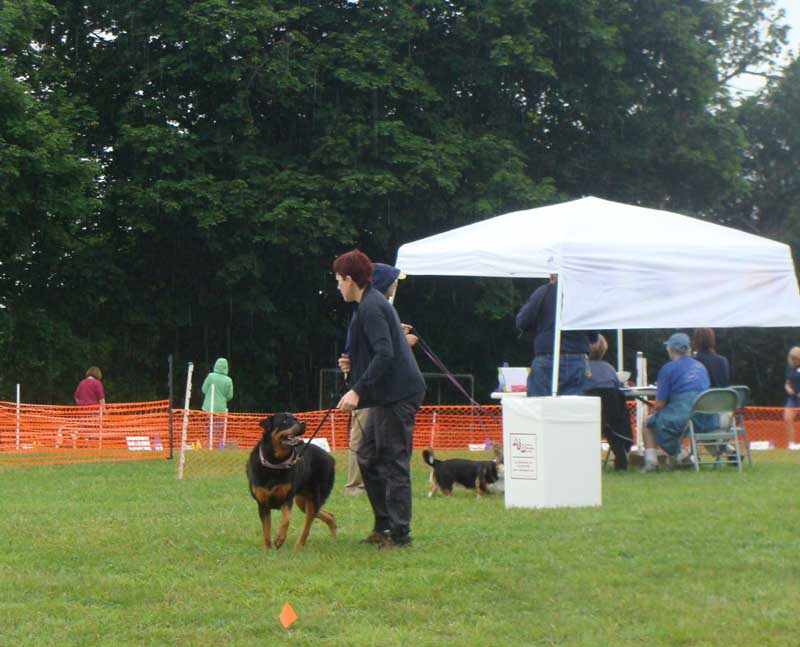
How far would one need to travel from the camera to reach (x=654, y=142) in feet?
105

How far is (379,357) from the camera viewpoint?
808cm

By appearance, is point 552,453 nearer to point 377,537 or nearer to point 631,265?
point 377,537

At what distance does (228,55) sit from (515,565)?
72.0 feet

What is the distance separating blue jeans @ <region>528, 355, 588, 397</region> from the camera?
12.9 meters

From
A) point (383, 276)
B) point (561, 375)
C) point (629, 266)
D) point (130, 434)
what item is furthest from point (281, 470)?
point (130, 434)

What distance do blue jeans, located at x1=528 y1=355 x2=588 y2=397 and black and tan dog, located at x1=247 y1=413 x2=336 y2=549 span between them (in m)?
4.56

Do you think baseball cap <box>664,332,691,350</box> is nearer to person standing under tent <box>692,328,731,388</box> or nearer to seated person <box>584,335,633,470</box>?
seated person <box>584,335,633,470</box>

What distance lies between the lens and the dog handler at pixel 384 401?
8258 mm

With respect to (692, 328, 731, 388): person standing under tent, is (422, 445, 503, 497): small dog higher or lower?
lower

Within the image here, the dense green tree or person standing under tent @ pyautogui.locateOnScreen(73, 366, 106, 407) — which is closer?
person standing under tent @ pyautogui.locateOnScreen(73, 366, 106, 407)

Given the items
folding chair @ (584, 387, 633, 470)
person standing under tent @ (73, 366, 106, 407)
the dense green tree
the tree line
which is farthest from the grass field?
the tree line

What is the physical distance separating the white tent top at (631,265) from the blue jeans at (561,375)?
1.99ft

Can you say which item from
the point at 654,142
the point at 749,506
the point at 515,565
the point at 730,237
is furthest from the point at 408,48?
the point at 515,565

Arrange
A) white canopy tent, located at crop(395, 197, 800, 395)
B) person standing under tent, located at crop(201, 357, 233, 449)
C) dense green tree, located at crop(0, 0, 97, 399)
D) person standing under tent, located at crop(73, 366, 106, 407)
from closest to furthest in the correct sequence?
white canopy tent, located at crop(395, 197, 800, 395), person standing under tent, located at crop(201, 357, 233, 449), person standing under tent, located at crop(73, 366, 106, 407), dense green tree, located at crop(0, 0, 97, 399)
